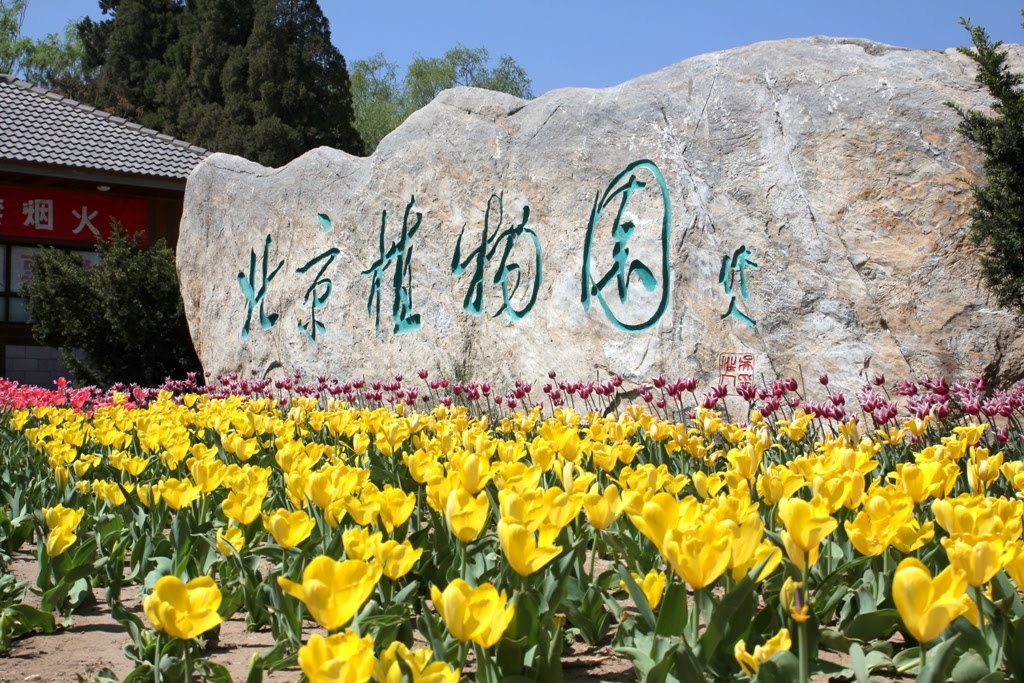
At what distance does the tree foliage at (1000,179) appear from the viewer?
582 cm

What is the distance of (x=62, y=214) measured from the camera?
17.5m

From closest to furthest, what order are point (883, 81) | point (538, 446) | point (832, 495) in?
point (832, 495) → point (538, 446) → point (883, 81)

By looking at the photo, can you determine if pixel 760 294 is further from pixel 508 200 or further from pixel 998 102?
pixel 508 200

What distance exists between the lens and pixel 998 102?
6137 mm

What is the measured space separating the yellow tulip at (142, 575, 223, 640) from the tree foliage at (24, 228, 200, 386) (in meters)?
13.2

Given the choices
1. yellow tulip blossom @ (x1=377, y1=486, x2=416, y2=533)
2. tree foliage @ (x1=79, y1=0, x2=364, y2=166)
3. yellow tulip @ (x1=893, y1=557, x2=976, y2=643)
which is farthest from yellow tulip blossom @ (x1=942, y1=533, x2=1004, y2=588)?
tree foliage @ (x1=79, y1=0, x2=364, y2=166)

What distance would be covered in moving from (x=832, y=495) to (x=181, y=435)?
2.77m

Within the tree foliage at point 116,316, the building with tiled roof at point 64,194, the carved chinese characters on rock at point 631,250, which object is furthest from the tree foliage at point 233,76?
the carved chinese characters on rock at point 631,250

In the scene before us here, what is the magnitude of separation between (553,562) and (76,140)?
17.4 meters

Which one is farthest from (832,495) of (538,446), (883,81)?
(883,81)

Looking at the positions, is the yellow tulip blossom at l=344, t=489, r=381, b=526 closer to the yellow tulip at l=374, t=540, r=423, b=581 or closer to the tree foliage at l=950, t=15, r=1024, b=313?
the yellow tulip at l=374, t=540, r=423, b=581

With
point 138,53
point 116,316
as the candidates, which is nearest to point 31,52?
point 138,53

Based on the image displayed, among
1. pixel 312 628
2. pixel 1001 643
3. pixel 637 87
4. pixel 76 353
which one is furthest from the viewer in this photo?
pixel 76 353

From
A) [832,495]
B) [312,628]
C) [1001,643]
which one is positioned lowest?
[312,628]
